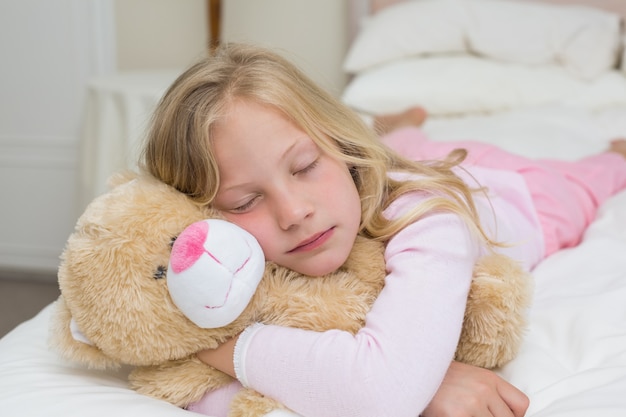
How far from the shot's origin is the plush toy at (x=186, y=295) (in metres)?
0.70

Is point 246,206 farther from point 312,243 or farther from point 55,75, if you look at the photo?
point 55,75

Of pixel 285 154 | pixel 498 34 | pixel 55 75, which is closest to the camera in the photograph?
pixel 285 154

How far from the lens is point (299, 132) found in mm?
831

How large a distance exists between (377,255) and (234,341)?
0.20m

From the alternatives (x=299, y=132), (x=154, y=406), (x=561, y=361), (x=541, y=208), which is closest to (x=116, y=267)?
(x=154, y=406)

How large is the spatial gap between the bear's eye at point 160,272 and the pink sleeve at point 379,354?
11cm

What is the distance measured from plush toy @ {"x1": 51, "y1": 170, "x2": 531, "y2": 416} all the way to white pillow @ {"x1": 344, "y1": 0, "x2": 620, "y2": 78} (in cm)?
144

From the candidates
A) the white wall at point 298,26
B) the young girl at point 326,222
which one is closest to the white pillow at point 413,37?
the white wall at point 298,26

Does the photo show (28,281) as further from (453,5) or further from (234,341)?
(234,341)

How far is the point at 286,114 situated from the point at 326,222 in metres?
0.14

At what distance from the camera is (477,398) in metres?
0.73

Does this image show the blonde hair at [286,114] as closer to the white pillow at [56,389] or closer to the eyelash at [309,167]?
the eyelash at [309,167]

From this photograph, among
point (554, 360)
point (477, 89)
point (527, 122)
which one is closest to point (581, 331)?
point (554, 360)

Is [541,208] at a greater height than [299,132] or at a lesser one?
lesser
